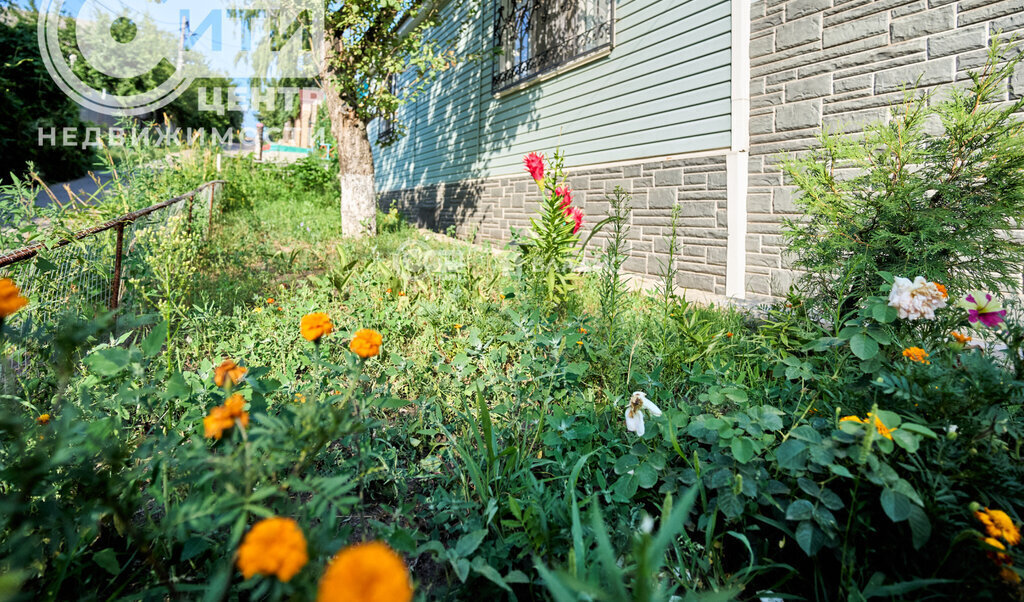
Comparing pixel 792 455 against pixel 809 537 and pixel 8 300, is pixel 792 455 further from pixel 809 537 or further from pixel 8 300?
pixel 8 300

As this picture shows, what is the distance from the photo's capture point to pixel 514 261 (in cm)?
291

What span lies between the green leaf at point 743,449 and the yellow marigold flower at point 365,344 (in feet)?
2.46

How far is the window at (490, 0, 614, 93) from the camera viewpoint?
5.01 m

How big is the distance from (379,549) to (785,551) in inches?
42.7

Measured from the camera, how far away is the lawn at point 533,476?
2.30 ft

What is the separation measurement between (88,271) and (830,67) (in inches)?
165

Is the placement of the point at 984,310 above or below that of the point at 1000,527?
above

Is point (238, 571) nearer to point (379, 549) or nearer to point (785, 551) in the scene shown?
point (379, 549)

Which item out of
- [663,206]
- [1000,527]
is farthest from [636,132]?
[1000,527]

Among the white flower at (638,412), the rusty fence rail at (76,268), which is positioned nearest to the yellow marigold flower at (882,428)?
the white flower at (638,412)

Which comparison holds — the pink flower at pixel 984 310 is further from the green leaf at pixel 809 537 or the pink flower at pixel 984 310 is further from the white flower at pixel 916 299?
the green leaf at pixel 809 537

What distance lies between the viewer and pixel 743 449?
1.03 metres

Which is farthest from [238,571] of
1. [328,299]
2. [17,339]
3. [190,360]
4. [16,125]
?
[16,125]

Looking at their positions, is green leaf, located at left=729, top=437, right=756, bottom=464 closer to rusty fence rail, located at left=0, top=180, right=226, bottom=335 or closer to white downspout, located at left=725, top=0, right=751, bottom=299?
rusty fence rail, located at left=0, top=180, right=226, bottom=335
